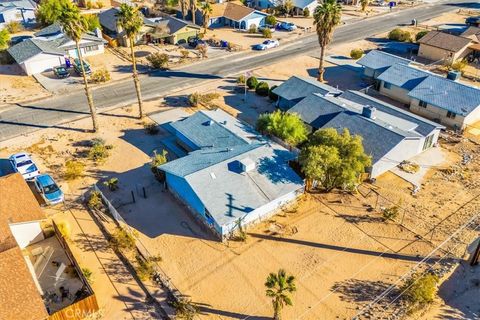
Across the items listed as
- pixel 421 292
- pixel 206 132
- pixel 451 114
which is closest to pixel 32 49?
pixel 206 132

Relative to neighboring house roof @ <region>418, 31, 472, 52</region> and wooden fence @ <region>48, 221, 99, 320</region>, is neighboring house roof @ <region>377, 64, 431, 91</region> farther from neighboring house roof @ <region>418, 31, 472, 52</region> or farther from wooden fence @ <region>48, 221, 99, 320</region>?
wooden fence @ <region>48, 221, 99, 320</region>

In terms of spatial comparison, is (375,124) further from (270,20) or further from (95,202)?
(270,20)

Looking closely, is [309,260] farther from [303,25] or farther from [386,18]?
[386,18]

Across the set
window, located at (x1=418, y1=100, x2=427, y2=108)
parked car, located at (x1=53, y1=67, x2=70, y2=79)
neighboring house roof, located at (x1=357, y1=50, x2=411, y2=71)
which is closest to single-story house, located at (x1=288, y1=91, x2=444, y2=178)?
window, located at (x1=418, y1=100, x2=427, y2=108)

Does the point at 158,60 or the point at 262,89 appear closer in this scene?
the point at 262,89

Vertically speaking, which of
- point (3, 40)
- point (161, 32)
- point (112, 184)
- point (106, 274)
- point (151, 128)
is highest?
point (3, 40)

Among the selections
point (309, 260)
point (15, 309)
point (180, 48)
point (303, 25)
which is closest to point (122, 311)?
point (15, 309)

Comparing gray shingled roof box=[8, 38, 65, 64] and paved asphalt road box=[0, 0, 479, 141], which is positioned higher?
gray shingled roof box=[8, 38, 65, 64]
